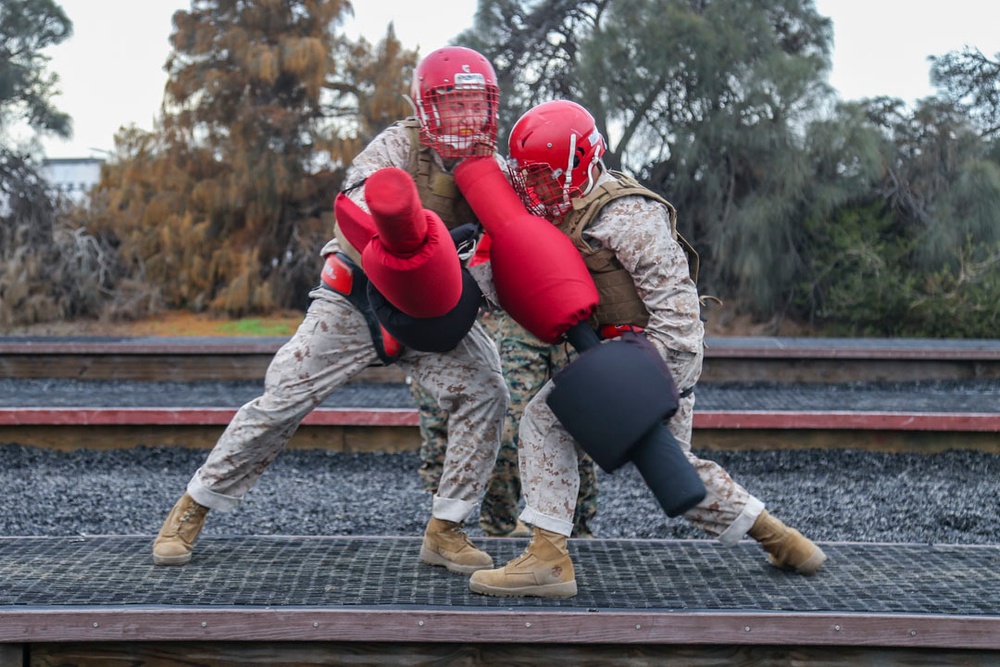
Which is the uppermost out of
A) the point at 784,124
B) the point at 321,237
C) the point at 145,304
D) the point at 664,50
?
the point at 664,50

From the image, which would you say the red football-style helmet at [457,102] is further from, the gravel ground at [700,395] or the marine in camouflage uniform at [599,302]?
the gravel ground at [700,395]

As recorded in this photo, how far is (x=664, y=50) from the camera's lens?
18.9 m

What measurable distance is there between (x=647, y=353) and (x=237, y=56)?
61.7 ft

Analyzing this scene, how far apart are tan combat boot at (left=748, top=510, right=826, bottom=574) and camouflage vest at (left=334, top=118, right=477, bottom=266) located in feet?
4.89

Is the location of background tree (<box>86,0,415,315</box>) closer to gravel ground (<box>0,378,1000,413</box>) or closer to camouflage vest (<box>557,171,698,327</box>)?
gravel ground (<box>0,378,1000,413</box>)

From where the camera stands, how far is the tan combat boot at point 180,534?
161 inches

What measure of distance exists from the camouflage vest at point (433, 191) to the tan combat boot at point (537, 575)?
114cm

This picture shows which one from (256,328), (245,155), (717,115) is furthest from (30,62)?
(717,115)

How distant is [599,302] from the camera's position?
12.4 ft

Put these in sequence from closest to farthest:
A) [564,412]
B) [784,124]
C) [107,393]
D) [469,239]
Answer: [564,412], [469,239], [107,393], [784,124]

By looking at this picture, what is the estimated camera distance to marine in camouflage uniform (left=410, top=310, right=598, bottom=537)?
488 centimetres

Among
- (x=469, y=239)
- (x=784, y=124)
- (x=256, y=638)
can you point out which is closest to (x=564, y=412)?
(x=469, y=239)

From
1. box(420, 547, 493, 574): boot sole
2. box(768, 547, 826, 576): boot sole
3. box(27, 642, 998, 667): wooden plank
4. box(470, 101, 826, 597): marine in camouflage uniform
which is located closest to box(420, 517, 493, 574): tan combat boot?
box(420, 547, 493, 574): boot sole

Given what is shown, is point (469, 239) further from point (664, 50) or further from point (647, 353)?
point (664, 50)
